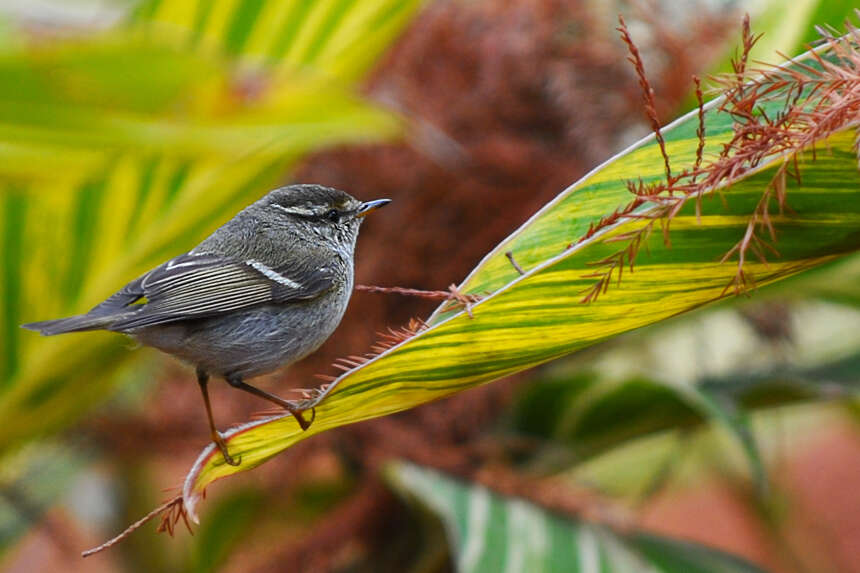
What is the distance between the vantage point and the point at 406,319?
2479mm

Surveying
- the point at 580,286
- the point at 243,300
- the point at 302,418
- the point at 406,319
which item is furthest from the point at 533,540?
the point at 580,286

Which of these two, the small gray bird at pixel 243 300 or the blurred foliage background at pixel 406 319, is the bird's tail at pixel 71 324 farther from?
the blurred foliage background at pixel 406 319

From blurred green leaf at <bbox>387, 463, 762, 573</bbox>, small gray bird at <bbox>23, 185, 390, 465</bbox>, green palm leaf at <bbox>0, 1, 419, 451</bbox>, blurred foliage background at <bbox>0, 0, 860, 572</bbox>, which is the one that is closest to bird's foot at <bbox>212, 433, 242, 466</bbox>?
small gray bird at <bbox>23, 185, 390, 465</bbox>

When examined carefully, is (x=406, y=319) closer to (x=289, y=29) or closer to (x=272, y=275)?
(x=289, y=29)

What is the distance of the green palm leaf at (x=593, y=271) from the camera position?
881 millimetres

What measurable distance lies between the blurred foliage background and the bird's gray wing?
251mm

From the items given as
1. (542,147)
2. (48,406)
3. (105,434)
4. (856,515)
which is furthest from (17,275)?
(856,515)

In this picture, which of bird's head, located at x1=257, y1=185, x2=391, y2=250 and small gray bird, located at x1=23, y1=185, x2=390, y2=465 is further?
bird's head, located at x1=257, y1=185, x2=391, y2=250

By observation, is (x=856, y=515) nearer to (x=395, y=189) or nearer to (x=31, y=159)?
(x=395, y=189)

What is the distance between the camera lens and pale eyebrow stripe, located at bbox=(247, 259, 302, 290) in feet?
4.60

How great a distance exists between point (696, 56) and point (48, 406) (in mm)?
1812

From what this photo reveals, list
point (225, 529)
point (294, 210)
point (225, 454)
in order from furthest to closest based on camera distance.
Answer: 1. point (225, 529)
2. point (294, 210)
3. point (225, 454)

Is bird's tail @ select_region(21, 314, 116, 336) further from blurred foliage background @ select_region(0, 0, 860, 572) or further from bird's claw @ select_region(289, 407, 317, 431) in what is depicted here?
blurred foliage background @ select_region(0, 0, 860, 572)

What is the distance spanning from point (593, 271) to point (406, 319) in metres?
1.58
